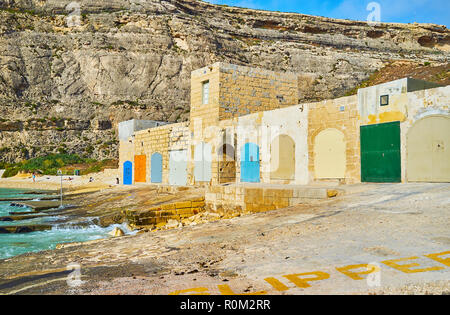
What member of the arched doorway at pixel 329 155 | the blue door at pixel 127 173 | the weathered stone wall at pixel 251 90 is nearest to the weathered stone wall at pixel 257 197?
the arched doorway at pixel 329 155

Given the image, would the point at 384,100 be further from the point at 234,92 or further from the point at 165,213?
the point at 165,213

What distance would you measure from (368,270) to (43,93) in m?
56.9

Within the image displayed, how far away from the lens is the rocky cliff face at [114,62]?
5078 cm

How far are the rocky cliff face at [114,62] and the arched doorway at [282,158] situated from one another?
3829 centimetres

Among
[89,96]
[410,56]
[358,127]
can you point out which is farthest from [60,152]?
[410,56]

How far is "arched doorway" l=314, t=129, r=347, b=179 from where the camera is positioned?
1268 centimetres

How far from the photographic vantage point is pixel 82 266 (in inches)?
196

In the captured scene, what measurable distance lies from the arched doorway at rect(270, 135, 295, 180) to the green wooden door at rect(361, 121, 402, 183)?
3.11 metres

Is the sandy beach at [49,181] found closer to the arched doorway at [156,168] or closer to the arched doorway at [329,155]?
the arched doorway at [156,168]

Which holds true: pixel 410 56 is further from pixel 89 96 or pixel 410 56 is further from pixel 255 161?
pixel 255 161

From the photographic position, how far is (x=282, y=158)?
14836 mm

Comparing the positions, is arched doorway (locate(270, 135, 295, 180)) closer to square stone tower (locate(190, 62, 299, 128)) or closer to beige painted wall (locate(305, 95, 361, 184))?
beige painted wall (locate(305, 95, 361, 184))

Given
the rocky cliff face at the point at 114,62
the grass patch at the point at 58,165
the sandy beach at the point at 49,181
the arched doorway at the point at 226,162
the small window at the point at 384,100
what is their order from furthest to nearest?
the rocky cliff face at the point at 114,62 → the grass patch at the point at 58,165 → the sandy beach at the point at 49,181 → the arched doorway at the point at 226,162 → the small window at the point at 384,100

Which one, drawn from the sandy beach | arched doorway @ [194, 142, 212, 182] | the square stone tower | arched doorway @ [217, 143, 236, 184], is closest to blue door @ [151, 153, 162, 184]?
arched doorway @ [194, 142, 212, 182]
